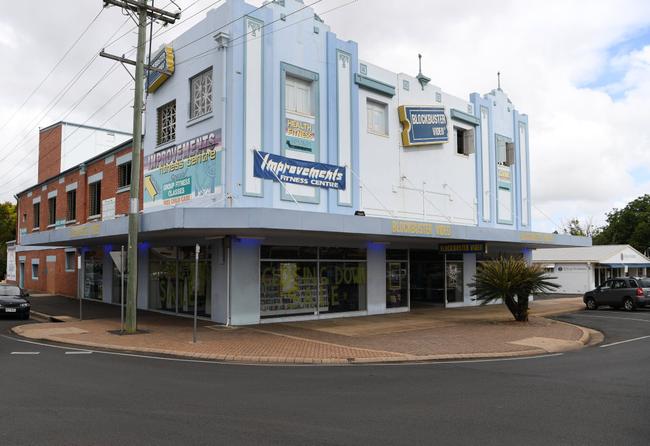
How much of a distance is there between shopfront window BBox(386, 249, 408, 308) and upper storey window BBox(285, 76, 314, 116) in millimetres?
6900

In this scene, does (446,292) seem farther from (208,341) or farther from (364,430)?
(364,430)

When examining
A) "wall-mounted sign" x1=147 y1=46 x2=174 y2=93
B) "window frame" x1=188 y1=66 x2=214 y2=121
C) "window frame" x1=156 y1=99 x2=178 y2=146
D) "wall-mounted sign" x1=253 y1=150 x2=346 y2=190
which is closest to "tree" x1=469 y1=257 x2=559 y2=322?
"wall-mounted sign" x1=253 y1=150 x2=346 y2=190

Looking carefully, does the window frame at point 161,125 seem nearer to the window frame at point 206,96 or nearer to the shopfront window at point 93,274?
the window frame at point 206,96

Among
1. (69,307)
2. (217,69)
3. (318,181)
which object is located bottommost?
(69,307)

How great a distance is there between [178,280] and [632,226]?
5824 cm

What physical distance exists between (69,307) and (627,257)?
37699 millimetres

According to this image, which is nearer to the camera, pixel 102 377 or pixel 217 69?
pixel 102 377

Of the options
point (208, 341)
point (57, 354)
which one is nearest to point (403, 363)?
point (208, 341)

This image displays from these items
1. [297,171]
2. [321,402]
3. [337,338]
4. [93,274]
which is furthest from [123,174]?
[321,402]

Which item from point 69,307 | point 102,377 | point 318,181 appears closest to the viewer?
point 102,377

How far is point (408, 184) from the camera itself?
870 inches

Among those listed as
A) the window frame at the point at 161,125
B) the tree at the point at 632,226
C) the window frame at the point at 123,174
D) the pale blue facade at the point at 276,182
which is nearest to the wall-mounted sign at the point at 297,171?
the pale blue facade at the point at 276,182

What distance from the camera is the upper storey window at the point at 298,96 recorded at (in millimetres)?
18328

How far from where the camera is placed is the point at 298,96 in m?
18.6
